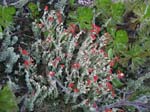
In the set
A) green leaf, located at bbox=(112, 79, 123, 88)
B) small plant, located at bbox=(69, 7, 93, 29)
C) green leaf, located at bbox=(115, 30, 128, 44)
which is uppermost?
small plant, located at bbox=(69, 7, 93, 29)

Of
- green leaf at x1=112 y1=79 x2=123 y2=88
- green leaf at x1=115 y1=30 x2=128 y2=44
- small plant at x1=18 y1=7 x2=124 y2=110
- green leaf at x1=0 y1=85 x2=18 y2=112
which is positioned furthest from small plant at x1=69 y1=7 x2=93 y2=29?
→ green leaf at x1=0 y1=85 x2=18 y2=112

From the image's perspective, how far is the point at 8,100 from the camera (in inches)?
60.1

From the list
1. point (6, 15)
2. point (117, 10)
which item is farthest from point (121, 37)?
point (6, 15)

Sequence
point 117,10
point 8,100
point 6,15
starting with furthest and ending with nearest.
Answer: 1. point 117,10
2. point 6,15
3. point 8,100

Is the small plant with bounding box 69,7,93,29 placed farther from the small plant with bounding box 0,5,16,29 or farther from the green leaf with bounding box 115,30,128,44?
the small plant with bounding box 0,5,16,29

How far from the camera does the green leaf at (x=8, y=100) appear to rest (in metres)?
1.51

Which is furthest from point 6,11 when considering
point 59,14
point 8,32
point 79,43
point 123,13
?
point 123,13

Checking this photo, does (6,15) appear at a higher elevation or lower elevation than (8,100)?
higher

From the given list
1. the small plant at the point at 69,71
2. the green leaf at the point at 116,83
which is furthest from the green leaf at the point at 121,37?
the green leaf at the point at 116,83

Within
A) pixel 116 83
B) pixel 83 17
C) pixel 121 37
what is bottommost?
pixel 116 83

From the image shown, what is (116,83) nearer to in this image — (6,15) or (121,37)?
(121,37)

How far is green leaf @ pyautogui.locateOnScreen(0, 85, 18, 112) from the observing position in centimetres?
151

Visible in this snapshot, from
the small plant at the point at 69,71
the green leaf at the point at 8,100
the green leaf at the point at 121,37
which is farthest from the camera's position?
the green leaf at the point at 121,37

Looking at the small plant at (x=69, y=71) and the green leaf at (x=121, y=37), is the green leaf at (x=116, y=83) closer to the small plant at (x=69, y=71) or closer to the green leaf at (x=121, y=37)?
the small plant at (x=69, y=71)
